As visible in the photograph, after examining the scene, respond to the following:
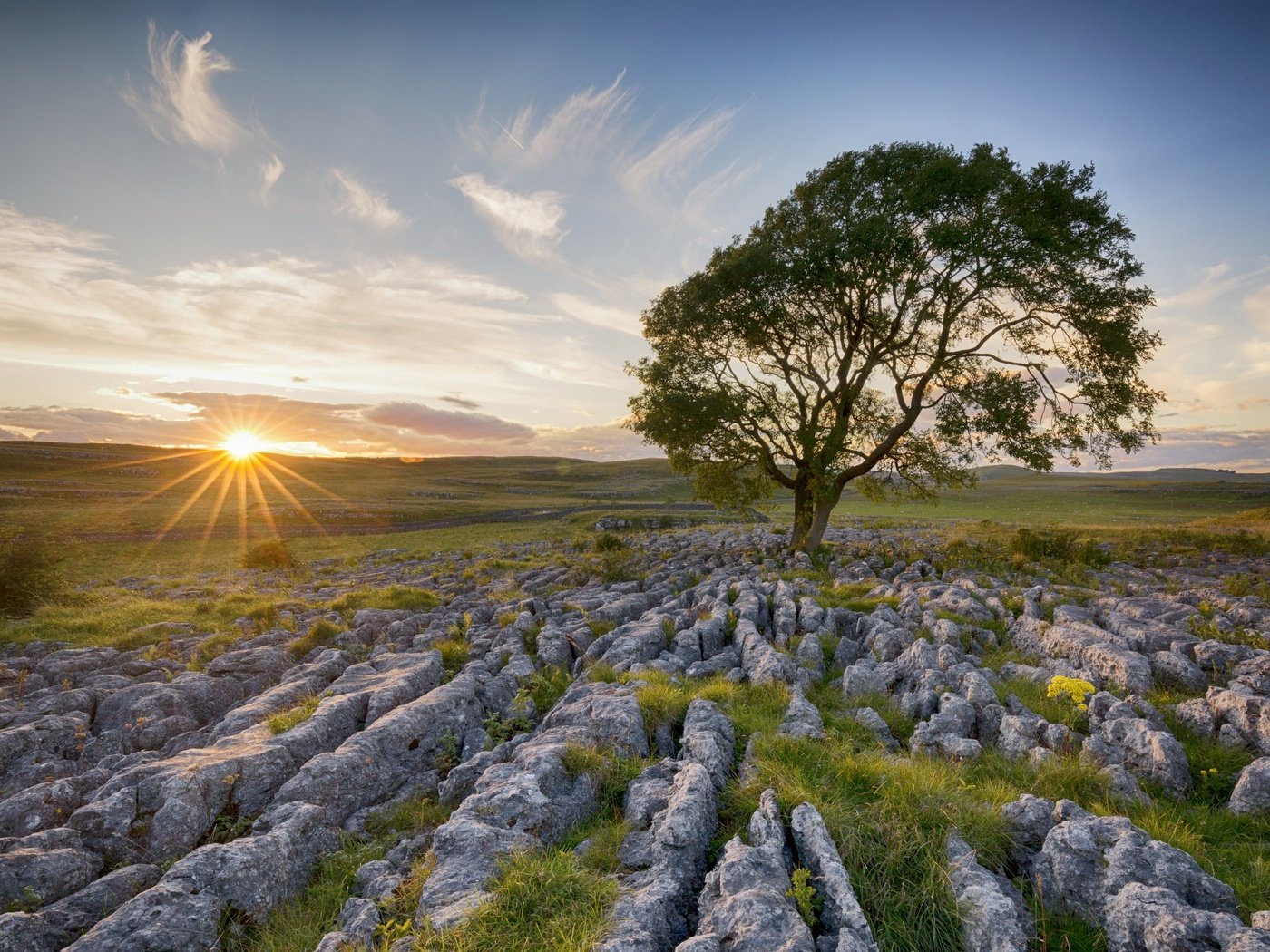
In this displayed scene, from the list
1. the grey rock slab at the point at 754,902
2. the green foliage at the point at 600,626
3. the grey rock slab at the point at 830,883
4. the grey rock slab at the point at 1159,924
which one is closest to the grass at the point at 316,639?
the green foliage at the point at 600,626

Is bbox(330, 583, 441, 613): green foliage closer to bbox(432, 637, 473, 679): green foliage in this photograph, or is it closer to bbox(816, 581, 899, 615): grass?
bbox(432, 637, 473, 679): green foliage

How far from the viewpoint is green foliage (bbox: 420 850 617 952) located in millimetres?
5102

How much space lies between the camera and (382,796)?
895cm

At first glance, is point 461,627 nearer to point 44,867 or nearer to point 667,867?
point 44,867

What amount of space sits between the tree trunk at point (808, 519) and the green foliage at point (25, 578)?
3282 cm

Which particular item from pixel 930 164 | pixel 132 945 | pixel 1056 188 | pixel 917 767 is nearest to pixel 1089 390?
pixel 1056 188

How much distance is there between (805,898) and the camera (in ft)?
17.7

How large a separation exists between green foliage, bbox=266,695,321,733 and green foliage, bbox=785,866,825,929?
9.12 meters

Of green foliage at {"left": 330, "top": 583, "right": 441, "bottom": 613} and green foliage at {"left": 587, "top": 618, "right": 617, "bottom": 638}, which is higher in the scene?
green foliage at {"left": 587, "top": 618, "right": 617, "bottom": 638}

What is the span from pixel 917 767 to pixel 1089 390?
24.0m

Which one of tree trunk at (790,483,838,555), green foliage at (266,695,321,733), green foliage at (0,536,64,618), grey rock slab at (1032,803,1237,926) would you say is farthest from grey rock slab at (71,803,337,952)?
tree trunk at (790,483,838,555)

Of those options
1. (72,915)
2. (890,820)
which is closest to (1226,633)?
(890,820)

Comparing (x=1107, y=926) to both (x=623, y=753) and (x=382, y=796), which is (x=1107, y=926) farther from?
(x=382, y=796)

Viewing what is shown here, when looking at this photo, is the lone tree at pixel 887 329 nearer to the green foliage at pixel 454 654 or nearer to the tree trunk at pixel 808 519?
the tree trunk at pixel 808 519
